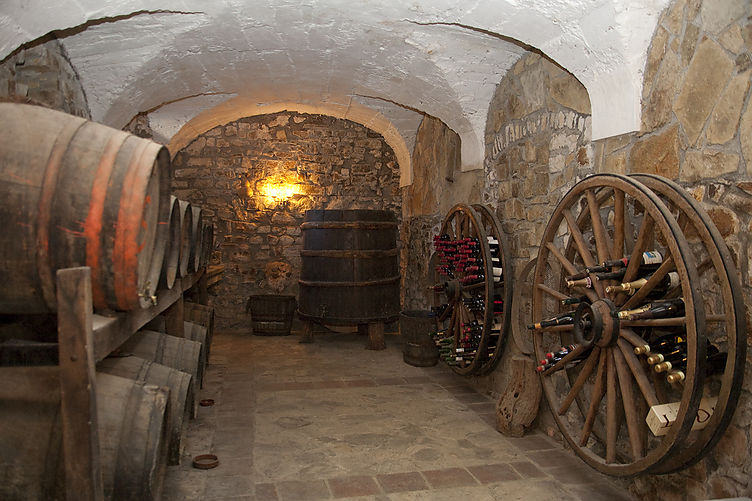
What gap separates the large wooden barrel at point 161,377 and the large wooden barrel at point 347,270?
10.5 feet

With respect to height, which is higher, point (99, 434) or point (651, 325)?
point (651, 325)

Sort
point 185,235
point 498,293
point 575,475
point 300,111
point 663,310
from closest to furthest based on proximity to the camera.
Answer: point 663,310
point 575,475
point 185,235
point 498,293
point 300,111

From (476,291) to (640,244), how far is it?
2055 millimetres

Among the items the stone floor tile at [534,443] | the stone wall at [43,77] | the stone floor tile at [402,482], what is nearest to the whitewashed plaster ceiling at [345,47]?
the stone wall at [43,77]

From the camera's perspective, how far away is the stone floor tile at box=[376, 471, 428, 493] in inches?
104

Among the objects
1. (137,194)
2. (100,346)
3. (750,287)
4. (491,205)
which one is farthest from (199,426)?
(750,287)

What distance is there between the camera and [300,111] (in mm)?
7055

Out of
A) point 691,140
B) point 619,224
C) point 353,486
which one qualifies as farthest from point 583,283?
point 353,486

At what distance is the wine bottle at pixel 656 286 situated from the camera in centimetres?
220

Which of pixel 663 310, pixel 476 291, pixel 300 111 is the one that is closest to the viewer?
pixel 663 310

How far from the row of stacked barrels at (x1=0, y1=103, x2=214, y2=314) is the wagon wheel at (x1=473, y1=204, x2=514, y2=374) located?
2.63 metres

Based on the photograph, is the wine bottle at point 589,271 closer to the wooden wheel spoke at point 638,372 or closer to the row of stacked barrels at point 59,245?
the wooden wheel spoke at point 638,372

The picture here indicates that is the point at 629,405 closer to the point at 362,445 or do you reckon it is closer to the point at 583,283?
the point at 583,283

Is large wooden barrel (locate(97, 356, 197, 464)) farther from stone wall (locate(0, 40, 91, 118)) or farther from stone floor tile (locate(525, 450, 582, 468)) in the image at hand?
stone floor tile (locate(525, 450, 582, 468))
